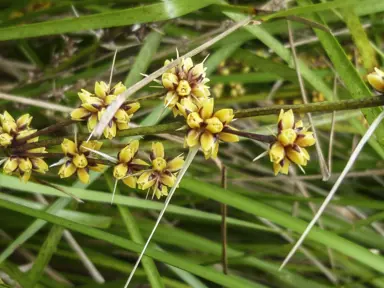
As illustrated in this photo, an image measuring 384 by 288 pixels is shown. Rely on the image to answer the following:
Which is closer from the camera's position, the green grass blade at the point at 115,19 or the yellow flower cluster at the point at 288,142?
the yellow flower cluster at the point at 288,142

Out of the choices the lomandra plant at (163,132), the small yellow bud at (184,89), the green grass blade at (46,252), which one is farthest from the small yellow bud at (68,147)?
the green grass blade at (46,252)

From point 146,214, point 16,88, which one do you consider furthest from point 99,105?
point 146,214

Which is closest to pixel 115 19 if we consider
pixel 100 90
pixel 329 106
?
pixel 100 90

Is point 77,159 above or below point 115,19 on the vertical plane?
below

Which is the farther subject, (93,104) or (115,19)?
(115,19)

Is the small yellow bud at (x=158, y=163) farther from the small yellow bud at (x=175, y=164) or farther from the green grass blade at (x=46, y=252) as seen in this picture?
the green grass blade at (x=46, y=252)

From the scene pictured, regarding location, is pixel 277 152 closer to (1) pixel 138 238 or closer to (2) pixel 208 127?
(2) pixel 208 127
